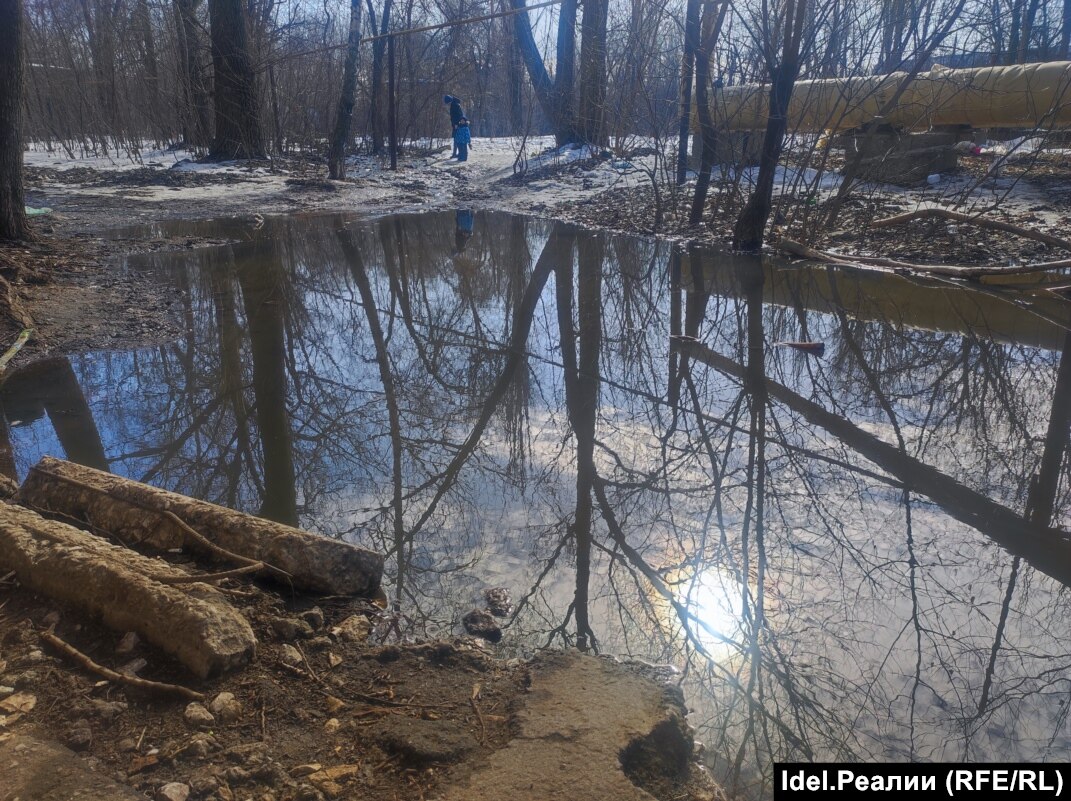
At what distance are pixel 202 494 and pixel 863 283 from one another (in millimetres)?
6668

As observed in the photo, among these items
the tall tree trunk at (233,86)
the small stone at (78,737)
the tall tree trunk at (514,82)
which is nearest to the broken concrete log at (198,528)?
the small stone at (78,737)

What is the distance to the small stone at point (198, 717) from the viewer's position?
202cm

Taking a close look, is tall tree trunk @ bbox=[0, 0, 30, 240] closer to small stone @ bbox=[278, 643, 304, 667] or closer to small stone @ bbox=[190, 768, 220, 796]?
small stone @ bbox=[278, 643, 304, 667]

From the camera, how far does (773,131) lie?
8938 mm

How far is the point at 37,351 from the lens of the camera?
5605mm

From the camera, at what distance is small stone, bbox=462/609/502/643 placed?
2.65 meters

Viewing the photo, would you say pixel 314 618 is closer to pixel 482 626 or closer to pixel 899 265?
pixel 482 626

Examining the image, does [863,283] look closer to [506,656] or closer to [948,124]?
[948,124]

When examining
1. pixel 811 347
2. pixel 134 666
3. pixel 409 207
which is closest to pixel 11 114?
pixel 409 207

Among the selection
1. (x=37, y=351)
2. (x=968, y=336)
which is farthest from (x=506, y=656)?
(x=968, y=336)

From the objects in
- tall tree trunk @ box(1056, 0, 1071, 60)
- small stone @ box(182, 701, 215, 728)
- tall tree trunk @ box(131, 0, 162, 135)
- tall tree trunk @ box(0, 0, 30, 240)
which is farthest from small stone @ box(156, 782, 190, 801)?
tall tree trunk @ box(1056, 0, 1071, 60)

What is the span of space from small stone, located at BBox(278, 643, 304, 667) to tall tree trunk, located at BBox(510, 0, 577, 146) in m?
17.1

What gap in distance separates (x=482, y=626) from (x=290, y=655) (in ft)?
1.98

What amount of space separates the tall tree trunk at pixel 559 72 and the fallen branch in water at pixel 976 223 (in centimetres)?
1036
